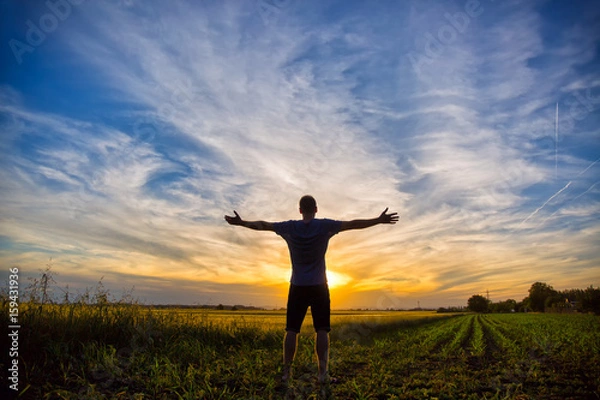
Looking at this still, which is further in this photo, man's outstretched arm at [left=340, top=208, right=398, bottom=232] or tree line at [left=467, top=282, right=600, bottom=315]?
tree line at [left=467, top=282, right=600, bottom=315]

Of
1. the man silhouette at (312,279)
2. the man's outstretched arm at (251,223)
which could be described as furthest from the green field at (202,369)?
the man's outstretched arm at (251,223)

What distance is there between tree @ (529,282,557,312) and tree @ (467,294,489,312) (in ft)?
54.2

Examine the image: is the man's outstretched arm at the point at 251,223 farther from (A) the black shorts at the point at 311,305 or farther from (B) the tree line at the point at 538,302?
(B) the tree line at the point at 538,302

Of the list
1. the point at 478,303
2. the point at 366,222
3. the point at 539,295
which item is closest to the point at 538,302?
the point at 539,295

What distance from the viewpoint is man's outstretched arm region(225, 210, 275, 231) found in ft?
19.5

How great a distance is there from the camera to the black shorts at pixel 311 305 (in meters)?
5.42

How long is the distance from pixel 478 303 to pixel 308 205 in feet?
488

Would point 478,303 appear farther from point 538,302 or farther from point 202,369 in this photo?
point 202,369

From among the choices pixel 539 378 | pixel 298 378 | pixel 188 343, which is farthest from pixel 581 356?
pixel 188 343

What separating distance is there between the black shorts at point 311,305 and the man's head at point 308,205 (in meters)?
1.13

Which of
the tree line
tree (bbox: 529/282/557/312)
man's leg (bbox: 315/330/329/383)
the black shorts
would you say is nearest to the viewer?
man's leg (bbox: 315/330/329/383)

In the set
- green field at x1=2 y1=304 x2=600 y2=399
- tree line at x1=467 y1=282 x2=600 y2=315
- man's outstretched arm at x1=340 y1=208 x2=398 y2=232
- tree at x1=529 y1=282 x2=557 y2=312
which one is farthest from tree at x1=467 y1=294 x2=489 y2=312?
man's outstretched arm at x1=340 y1=208 x2=398 y2=232

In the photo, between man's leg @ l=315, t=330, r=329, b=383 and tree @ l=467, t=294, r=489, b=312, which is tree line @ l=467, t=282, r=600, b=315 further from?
man's leg @ l=315, t=330, r=329, b=383

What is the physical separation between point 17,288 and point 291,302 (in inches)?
212
